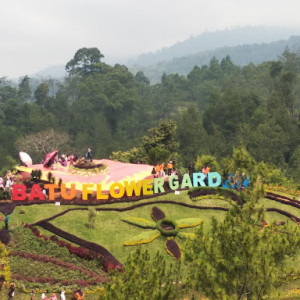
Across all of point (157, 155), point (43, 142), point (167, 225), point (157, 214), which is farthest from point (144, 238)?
point (43, 142)

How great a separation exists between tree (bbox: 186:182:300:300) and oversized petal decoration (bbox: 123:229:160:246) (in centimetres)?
1068

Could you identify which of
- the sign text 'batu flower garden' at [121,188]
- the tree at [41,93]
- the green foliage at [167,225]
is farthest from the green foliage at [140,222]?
the tree at [41,93]

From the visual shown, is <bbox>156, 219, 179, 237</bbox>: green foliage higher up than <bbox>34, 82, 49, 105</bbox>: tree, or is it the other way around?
<bbox>34, 82, 49, 105</bbox>: tree

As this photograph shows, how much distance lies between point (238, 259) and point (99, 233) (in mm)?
14264

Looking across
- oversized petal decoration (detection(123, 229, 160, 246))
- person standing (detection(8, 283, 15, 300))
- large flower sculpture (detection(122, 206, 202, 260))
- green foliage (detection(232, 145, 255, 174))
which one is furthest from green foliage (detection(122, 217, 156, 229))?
person standing (detection(8, 283, 15, 300))

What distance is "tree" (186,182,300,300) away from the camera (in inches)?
452

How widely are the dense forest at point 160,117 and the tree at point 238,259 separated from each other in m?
22.0

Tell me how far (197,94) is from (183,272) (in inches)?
3197

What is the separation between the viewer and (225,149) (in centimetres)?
5441

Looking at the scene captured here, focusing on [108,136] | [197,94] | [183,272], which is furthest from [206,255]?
[197,94]

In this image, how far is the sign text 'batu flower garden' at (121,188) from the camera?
27427 millimetres

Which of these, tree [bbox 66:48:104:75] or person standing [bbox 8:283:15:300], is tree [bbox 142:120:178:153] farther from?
tree [bbox 66:48:104:75]

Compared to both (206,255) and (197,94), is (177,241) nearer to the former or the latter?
(206,255)

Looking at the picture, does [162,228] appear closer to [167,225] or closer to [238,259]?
[167,225]
